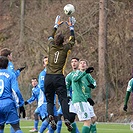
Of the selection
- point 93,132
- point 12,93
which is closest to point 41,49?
point 93,132

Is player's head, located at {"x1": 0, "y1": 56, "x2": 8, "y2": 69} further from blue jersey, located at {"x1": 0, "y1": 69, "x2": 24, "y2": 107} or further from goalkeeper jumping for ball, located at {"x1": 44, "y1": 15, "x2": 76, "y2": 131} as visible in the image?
goalkeeper jumping for ball, located at {"x1": 44, "y1": 15, "x2": 76, "y2": 131}

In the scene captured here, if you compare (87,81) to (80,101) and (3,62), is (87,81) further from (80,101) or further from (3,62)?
(3,62)

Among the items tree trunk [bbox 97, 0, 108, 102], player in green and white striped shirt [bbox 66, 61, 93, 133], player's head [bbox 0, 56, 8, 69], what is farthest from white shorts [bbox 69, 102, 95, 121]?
tree trunk [bbox 97, 0, 108, 102]

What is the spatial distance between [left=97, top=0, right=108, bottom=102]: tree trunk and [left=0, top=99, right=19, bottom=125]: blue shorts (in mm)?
19651

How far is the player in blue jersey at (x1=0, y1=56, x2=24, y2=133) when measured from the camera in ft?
37.8

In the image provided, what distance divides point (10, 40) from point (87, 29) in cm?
788

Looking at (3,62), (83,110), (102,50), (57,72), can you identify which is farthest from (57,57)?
(102,50)

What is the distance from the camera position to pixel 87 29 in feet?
115

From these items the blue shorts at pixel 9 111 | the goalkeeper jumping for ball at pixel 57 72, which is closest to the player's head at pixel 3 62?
the blue shorts at pixel 9 111

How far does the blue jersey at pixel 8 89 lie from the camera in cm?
1155

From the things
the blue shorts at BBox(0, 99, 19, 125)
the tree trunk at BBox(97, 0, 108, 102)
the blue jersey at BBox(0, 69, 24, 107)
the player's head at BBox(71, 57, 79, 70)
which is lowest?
the blue shorts at BBox(0, 99, 19, 125)

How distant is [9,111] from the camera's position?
11.5 meters

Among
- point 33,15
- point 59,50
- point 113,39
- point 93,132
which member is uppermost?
point 33,15

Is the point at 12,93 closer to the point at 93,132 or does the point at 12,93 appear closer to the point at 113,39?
the point at 93,132
